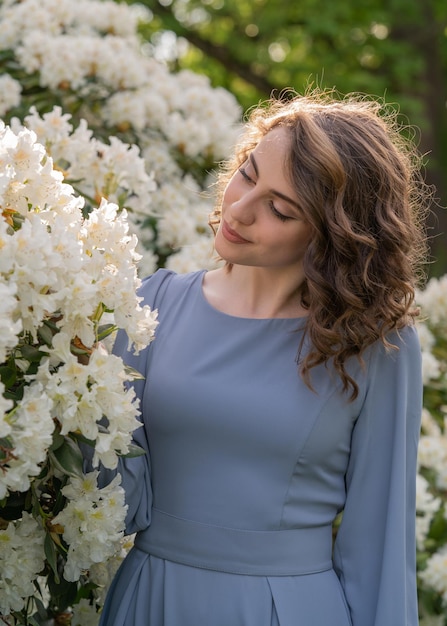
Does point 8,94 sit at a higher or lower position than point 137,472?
higher

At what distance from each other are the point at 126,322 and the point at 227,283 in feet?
1.63

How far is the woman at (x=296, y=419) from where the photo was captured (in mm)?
1925

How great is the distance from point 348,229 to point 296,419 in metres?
0.40

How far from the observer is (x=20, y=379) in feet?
5.50

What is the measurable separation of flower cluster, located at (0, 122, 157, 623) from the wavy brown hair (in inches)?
15.4

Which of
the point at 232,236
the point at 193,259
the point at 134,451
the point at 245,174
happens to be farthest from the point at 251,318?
the point at 193,259

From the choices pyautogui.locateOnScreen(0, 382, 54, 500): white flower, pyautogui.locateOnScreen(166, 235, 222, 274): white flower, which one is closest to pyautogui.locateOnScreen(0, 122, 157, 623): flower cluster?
pyautogui.locateOnScreen(0, 382, 54, 500): white flower

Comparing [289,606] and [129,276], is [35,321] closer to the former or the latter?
[129,276]

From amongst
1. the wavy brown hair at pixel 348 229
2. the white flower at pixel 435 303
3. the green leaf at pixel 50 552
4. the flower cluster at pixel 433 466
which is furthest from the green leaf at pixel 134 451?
the white flower at pixel 435 303

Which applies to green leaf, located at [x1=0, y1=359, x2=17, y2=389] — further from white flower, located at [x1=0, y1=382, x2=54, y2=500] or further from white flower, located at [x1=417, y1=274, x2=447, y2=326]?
white flower, located at [x1=417, y1=274, x2=447, y2=326]

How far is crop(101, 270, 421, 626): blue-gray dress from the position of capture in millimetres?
1928

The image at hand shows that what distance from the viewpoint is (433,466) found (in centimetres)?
339

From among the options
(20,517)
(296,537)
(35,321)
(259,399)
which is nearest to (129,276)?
(35,321)

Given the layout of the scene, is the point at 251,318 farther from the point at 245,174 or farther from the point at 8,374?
the point at 8,374
